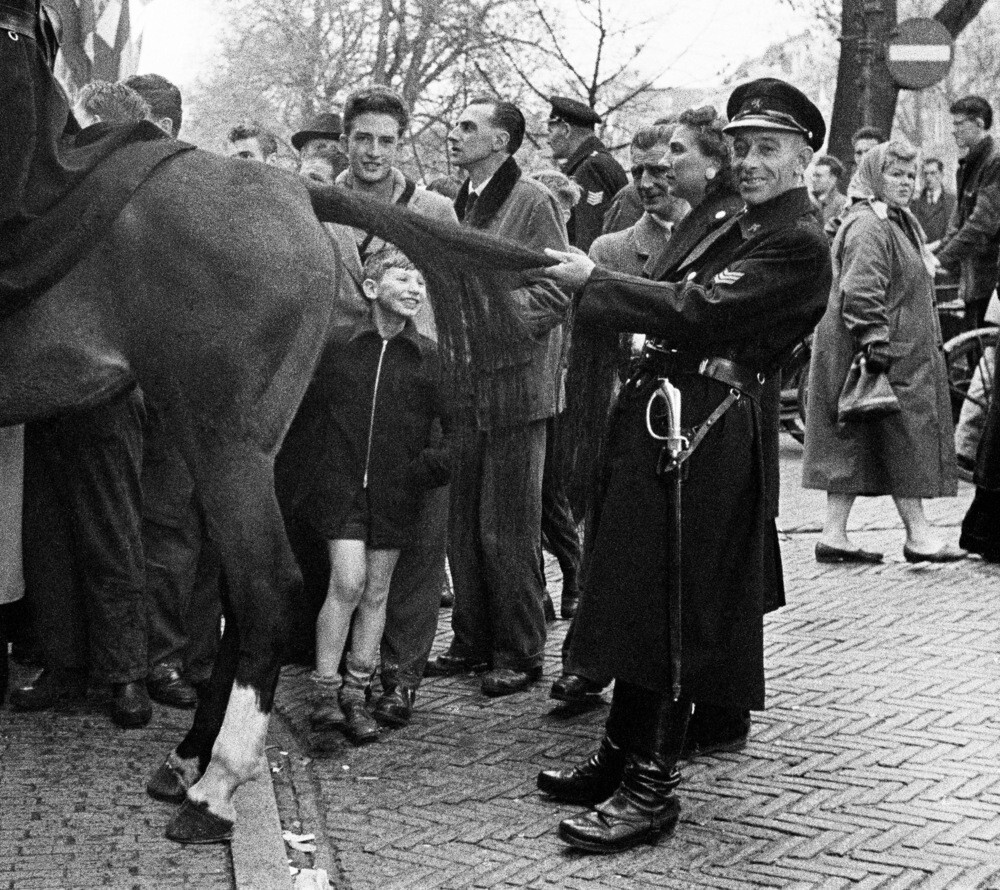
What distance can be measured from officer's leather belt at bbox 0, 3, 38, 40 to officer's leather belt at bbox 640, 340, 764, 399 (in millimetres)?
2062

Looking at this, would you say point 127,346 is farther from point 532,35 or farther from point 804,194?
point 532,35

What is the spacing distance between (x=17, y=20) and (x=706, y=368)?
7.36 feet

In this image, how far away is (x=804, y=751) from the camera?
19.8ft

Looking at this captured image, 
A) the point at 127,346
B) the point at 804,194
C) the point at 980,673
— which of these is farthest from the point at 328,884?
the point at 980,673

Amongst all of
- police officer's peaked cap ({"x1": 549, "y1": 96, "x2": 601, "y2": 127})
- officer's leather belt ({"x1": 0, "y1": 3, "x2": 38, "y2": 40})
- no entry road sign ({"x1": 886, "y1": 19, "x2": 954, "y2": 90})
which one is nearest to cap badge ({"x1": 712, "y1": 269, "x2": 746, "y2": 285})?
officer's leather belt ({"x1": 0, "y1": 3, "x2": 38, "y2": 40})

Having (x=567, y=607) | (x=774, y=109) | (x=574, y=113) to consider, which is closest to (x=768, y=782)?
(x=774, y=109)

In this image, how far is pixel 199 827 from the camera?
16.2 ft

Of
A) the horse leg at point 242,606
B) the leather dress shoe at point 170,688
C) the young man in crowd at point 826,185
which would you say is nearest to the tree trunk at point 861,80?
the young man in crowd at point 826,185

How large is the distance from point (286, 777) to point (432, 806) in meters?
0.58

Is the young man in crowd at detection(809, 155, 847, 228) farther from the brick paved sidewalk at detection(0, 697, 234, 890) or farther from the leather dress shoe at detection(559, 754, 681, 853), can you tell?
the leather dress shoe at detection(559, 754, 681, 853)

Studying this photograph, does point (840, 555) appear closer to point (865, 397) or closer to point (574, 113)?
point (865, 397)

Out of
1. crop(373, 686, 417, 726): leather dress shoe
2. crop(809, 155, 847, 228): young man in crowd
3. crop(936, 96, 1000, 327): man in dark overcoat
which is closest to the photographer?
crop(373, 686, 417, 726): leather dress shoe

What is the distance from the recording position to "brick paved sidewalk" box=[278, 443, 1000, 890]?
4.86m

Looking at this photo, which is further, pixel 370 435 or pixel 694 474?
pixel 370 435
